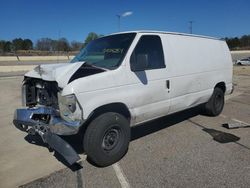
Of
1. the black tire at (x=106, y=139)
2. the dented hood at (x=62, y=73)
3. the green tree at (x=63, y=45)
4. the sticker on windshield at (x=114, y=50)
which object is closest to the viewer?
the dented hood at (x=62, y=73)

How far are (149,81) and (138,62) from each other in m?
0.42

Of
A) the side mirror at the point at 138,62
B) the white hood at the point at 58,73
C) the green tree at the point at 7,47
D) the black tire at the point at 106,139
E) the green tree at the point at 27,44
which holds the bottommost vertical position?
the black tire at the point at 106,139

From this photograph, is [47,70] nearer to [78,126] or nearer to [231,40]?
[78,126]

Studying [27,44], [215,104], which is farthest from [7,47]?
[215,104]

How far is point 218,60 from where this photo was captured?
22.4 feet

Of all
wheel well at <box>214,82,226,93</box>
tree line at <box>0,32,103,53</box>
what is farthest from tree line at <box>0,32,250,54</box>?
wheel well at <box>214,82,226,93</box>

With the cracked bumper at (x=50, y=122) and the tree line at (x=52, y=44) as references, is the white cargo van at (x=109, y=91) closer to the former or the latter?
the cracked bumper at (x=50, y=122)

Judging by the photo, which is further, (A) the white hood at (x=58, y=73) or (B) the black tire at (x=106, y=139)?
(B) the black tire at (x=106, y=139)

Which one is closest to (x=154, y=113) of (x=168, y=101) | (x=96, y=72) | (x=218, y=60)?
(x=168, y=101)

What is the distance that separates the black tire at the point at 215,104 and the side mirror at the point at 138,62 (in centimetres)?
307

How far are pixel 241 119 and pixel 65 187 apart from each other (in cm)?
503

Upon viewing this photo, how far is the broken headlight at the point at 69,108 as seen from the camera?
376 cm

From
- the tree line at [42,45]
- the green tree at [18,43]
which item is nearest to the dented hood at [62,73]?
the tree line at [42,45]

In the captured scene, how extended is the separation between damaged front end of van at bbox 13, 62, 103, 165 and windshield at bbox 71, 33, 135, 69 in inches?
12.5
